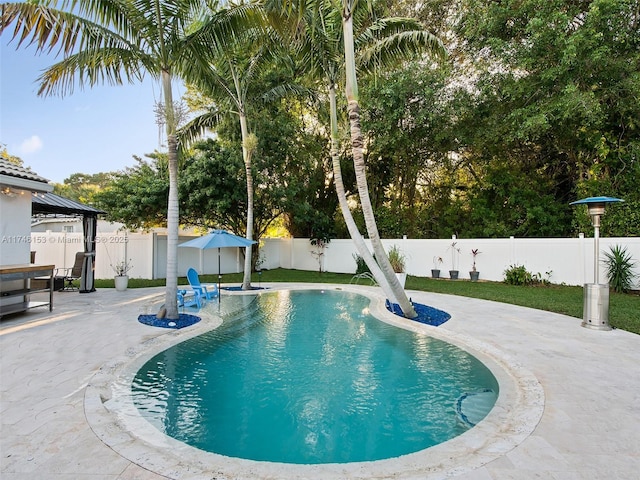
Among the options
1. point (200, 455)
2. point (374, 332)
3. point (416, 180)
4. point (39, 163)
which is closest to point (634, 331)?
point (374, 332)

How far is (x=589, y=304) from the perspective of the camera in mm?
7070

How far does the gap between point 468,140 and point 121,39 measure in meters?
14.1

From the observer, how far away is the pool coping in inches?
106

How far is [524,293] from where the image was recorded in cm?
1166

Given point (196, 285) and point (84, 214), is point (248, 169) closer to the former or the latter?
point (196, 285)

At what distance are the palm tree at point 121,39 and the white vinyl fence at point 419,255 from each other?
8.85 meters

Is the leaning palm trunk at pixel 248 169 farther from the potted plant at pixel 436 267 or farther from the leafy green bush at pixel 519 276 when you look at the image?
the leafy green bush at pixel 519 276

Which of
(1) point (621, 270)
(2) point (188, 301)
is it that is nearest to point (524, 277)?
(1) point (621, 270)

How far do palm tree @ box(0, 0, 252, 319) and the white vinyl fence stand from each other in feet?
29.0

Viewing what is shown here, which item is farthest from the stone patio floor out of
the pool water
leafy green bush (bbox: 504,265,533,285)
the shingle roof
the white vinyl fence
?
the white vinyl fence

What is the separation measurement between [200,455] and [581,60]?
15.1 m

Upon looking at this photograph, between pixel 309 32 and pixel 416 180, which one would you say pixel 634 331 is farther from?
pixel 416 180

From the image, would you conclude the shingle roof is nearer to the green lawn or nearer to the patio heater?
the green lawn

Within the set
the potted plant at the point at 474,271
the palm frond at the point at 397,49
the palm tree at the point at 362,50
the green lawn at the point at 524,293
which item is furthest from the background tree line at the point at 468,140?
the green lawn at the point at 524,293
